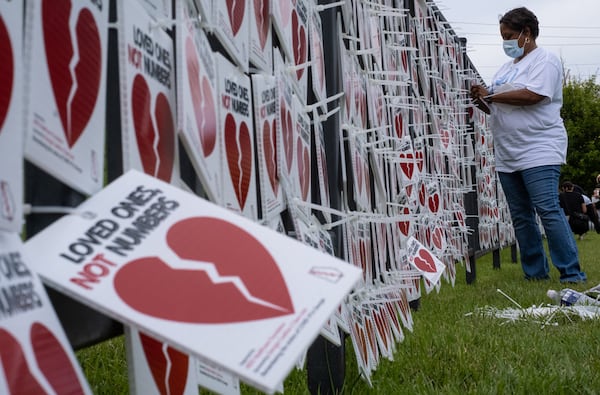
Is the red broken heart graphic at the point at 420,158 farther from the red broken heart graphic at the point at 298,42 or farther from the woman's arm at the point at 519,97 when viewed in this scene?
the red broken heart graphic at the point at 298,42

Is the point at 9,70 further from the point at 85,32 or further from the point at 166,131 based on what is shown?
the point at 166,131

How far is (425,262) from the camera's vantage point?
97.3 inches

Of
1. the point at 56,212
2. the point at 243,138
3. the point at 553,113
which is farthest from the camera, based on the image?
the point at 553,113

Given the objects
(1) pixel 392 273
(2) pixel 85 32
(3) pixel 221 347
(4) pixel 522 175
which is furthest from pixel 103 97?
(4) pixel 522 175

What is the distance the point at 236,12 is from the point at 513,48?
370 cm

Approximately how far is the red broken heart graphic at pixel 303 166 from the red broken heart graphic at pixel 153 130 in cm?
63

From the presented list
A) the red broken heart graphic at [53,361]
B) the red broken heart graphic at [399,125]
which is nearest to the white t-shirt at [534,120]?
the red broken heart graphic at [399,125]

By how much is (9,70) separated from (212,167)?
1.21 ft

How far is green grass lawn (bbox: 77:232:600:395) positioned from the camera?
184 cm

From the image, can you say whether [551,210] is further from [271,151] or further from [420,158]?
[271,151]

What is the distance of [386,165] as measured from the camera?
2.44 meters

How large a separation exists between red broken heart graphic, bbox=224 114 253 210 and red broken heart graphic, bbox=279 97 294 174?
0.18 m

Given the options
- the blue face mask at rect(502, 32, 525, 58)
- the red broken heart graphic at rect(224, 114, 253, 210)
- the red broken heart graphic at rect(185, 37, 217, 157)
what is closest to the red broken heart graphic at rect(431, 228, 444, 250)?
the blue face mask at rect(502, 32, 525, 58)

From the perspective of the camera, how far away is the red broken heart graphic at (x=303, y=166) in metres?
1.49
